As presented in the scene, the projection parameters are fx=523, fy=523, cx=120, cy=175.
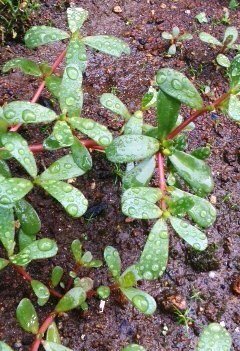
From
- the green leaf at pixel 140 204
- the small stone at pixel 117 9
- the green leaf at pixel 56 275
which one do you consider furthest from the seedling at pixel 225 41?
the green leaf at pixel 56 275

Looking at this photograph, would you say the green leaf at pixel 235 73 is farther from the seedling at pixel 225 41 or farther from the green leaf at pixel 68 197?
the seedling at pixel 225 41

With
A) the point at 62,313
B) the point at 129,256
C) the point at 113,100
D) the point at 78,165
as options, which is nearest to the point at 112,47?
the point at 113,100

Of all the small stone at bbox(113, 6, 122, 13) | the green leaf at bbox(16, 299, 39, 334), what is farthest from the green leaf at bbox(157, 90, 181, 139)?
the small stone at bbox(113, 6, 122, 13)

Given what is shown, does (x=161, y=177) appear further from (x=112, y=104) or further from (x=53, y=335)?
(x=53, y=335)

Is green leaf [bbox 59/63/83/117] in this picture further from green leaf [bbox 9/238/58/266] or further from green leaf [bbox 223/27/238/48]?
green leaf [bbox 223/27/238/48]

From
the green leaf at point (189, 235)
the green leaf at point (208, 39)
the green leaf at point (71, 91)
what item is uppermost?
the green leaf at point (71, 91)

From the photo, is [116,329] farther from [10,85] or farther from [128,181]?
[10,85]
